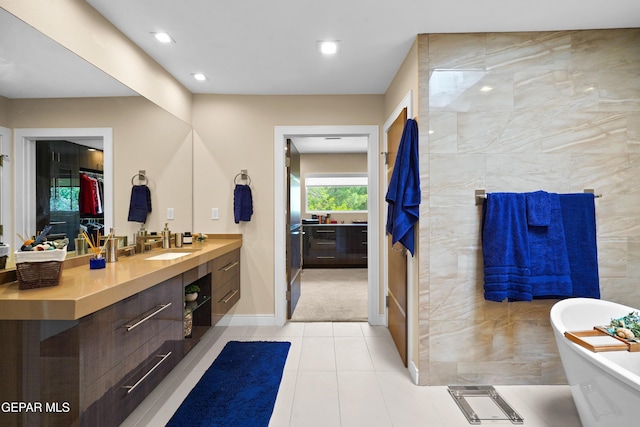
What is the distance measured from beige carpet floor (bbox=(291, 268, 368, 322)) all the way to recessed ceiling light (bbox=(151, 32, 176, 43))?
113 inches

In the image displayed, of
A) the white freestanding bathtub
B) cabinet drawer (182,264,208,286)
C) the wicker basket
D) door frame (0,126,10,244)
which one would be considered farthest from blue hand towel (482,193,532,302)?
door frame (0,126,10,244)

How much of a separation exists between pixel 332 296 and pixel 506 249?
9.31ft

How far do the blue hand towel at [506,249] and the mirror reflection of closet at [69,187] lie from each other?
2581 millimetres

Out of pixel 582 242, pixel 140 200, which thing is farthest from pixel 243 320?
pixel 582 242

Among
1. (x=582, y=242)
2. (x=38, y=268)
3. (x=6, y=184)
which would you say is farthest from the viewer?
(x=582, y=242)

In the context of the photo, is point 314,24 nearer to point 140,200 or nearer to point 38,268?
point 140,200

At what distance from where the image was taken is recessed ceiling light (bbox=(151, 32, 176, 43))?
2.24 metres

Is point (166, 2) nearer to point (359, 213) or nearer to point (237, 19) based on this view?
point (237, 19)

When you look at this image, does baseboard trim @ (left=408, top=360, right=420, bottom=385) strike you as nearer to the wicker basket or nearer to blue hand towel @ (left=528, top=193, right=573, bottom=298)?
blue hand towel @ (left=528, top=193, right=573, bottom=298)

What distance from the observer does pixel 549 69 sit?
225 cm

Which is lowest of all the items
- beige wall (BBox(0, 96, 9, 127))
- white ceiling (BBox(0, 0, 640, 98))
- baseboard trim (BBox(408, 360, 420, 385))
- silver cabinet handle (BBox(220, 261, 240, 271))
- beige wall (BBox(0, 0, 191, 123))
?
baseboard trim (BBox(408, 360, 420, 385))

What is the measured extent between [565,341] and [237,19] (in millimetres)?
2700

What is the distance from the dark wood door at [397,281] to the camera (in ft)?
8.44

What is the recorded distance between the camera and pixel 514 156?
2.25 m
